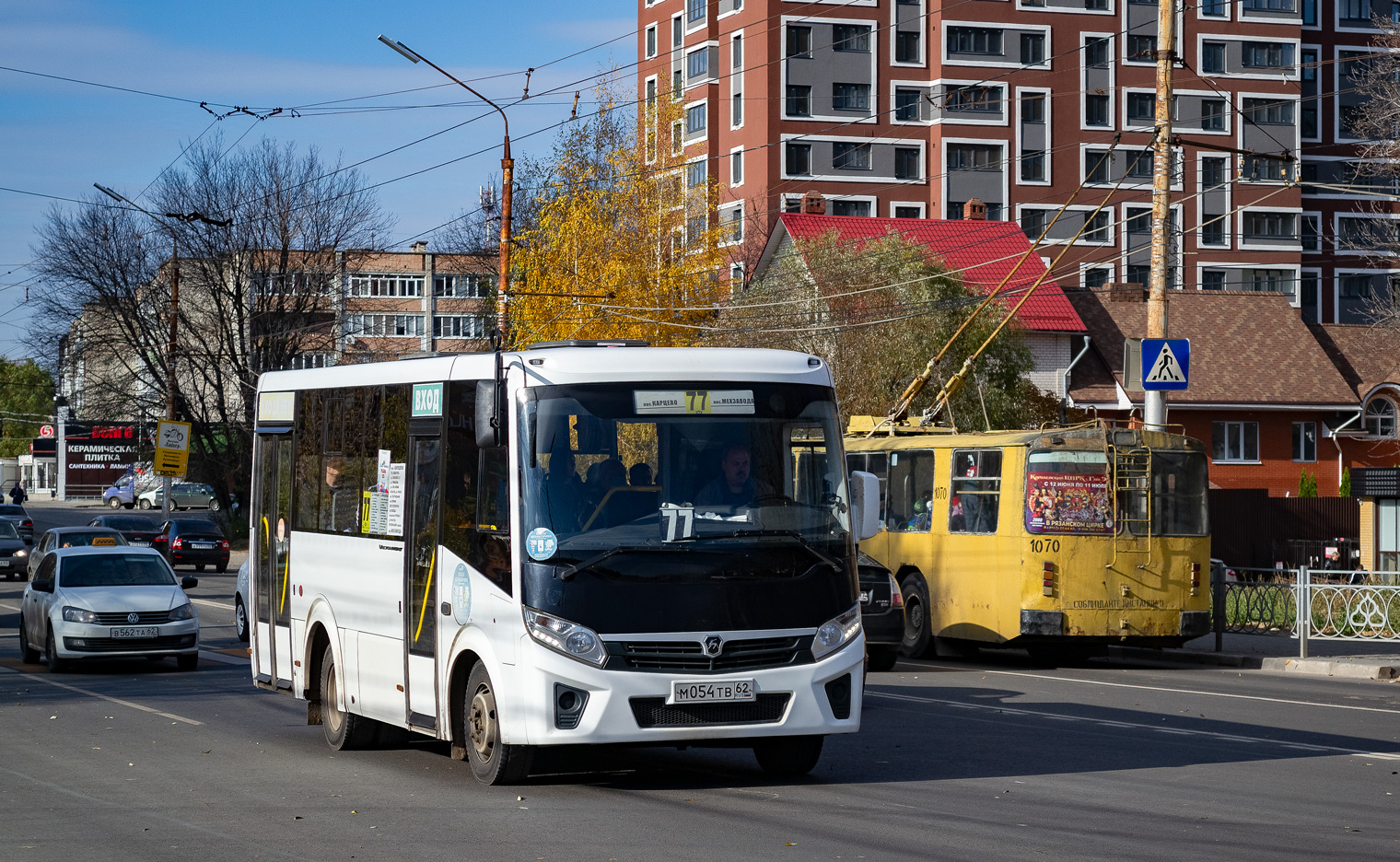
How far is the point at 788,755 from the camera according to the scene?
429 inches

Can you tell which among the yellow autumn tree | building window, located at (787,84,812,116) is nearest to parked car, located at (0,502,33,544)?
the yellow autumn tree

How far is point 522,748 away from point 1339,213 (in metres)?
87.3

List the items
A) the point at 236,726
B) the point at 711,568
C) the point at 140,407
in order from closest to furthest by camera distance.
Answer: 1. the point at 711,568
2. the point at 236,726
3. the point at 140,407

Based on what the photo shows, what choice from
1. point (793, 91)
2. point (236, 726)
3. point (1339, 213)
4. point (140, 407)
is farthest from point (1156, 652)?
point (1339, 213)

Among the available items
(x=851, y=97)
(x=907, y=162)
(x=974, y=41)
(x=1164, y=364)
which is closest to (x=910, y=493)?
(x=1164, y=364)

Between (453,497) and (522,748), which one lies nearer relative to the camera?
(522,748)

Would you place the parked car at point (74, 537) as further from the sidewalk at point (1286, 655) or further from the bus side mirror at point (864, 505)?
the bus side mirror at point (864, 505)

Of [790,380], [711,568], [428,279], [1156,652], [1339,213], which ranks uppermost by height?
[1339,213]

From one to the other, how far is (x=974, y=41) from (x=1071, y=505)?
66193 millimetres

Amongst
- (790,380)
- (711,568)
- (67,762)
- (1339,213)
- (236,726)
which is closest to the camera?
(711,568)

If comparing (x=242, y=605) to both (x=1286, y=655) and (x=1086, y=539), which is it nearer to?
(x=1086, y=539)

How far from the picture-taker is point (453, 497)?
10.9 meters

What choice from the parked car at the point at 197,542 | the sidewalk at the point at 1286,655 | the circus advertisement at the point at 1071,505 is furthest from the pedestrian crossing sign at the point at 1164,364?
the parked car at the point at 197,542

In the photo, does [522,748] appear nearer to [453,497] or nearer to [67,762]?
[453,497]
